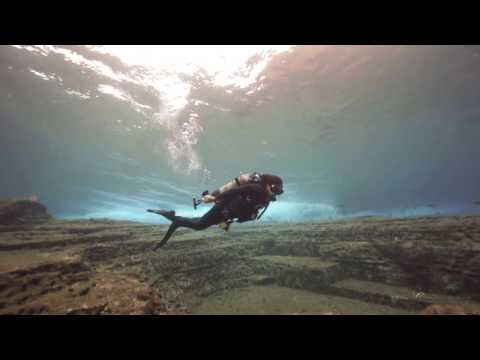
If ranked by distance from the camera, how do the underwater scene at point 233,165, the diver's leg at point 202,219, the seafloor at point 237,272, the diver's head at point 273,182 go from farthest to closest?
the underwater scene at point 233,165, the diver's leg at point 202,219, the diver's head at point 273,182, the seafloor at point 237,272

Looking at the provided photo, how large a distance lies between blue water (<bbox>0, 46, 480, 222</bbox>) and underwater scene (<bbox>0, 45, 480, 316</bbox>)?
0.17 metres

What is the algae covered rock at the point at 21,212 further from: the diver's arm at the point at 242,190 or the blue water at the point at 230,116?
the diver's arm at the point at 242,190

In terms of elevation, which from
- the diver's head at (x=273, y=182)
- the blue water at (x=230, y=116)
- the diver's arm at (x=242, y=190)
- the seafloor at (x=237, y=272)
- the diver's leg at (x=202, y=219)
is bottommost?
the seafloor at (x=237, y=272)

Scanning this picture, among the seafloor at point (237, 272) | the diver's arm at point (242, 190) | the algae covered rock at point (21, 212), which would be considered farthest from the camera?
the algae covered rock at point (21, 212)

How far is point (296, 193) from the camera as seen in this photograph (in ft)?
166

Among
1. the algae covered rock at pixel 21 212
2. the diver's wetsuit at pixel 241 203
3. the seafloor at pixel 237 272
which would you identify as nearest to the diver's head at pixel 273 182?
the diver's wetsuit at pixel 241 203

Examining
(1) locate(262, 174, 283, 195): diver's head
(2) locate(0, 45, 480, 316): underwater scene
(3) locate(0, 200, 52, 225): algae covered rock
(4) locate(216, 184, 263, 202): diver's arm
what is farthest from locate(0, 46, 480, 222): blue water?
(4) locate(216, 184, 263, 202): diver's arm

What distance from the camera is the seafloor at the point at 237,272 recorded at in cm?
599

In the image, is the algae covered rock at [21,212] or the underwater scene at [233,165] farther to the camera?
the algae covered rock at [21,212]

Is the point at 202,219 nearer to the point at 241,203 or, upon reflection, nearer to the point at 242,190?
the point at 241,203

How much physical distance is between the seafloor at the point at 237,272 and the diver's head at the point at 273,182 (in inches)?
134

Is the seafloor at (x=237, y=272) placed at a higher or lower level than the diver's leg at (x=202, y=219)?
lower

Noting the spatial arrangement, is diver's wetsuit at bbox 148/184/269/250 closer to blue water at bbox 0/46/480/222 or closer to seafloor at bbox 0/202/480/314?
seafloor at bbox 0/202/480/314
